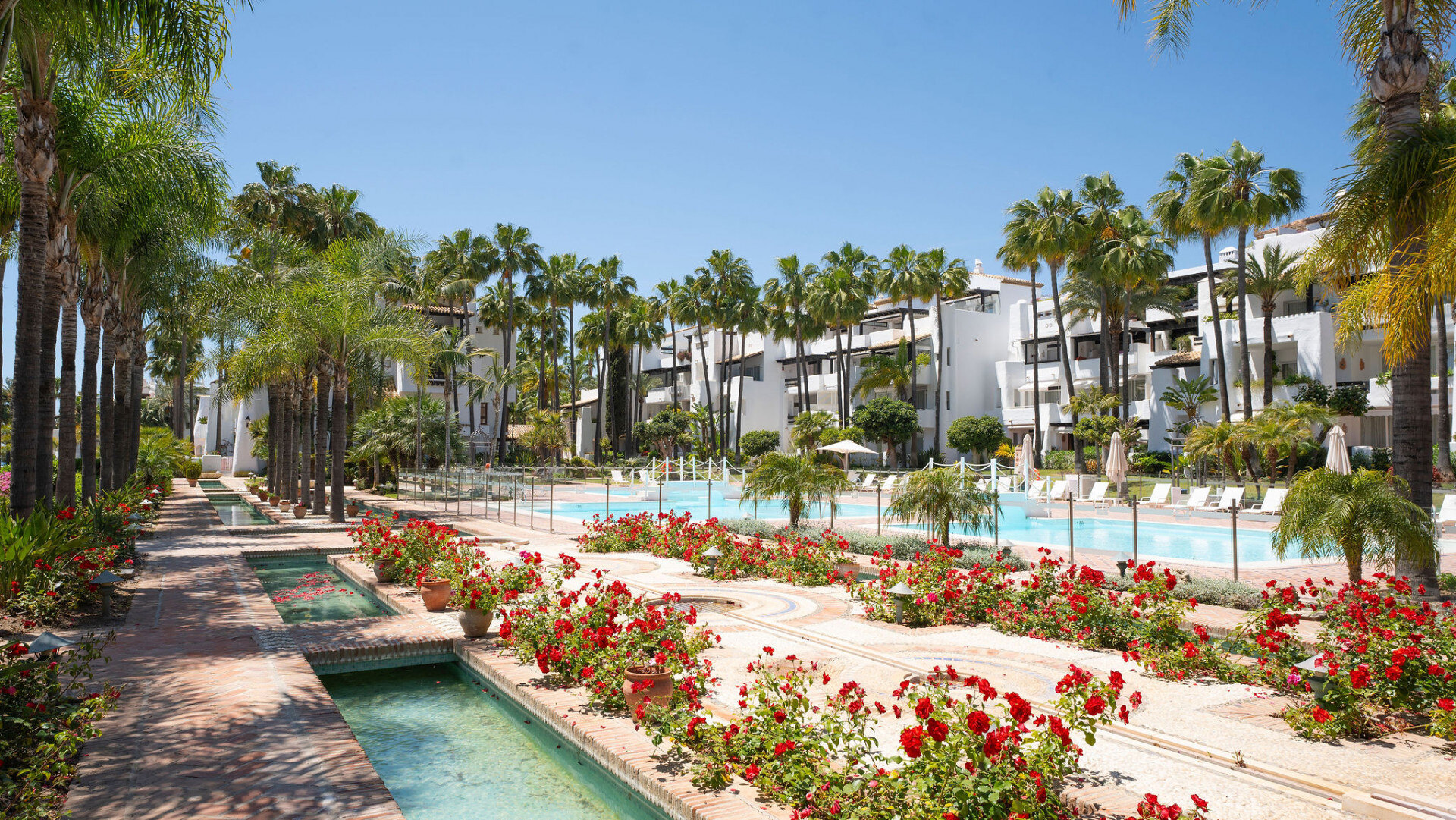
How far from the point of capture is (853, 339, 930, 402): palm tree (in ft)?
175

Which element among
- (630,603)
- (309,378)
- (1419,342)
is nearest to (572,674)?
(630,603)

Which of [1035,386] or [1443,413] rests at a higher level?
[1035,386]

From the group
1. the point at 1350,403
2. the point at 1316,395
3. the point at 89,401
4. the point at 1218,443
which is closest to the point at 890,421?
the point at 1316,395

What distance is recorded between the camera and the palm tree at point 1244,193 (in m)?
33.1

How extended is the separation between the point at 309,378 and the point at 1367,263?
83.2 feet

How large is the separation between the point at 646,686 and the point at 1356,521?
809 cm

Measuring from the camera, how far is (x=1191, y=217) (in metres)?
34.2

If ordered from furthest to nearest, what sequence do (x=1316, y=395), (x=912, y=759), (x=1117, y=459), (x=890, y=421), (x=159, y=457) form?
1. (x=890, y=421)
2. (x=159, y=457)
3. (x=1316, y=395)
4. (x=1117, y=459)
5. (x=912, y=759)

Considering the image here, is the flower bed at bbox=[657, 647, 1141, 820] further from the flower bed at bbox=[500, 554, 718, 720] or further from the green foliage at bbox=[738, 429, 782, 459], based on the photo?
the green foliage at bbox=[738, 429, 782, 459]

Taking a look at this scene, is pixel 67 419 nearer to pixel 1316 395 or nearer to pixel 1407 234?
pixel 1407 234

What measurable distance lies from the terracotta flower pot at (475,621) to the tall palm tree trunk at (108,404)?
16870 millimetres

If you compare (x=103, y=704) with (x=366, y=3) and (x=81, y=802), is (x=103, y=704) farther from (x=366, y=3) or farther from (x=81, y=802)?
(x=366, y=3)

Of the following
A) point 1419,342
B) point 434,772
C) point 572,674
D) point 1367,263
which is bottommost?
point 434,772

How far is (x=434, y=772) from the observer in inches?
267
